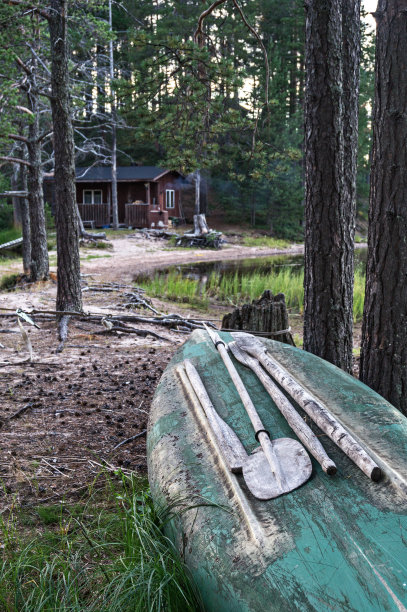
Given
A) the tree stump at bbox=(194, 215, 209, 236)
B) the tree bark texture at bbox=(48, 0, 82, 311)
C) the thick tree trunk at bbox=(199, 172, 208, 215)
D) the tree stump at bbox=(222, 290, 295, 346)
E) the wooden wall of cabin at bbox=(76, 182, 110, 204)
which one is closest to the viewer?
the tree stump at bbox=(222, 290, 295, 346)

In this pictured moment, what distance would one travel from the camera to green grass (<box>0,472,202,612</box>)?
2.16 metres

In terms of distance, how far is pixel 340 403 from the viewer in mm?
3094

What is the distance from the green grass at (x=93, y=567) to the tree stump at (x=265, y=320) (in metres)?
2.65

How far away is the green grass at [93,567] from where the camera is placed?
7.10 ft

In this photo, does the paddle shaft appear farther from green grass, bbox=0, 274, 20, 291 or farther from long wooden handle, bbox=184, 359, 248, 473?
green grass, bbox=0, 274, 20, 291

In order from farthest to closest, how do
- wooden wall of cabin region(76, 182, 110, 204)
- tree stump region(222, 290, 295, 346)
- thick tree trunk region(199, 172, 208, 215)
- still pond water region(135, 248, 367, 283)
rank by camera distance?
thick tree trunk region(199, 172, 208, 215) → wooden wall of cabin region(76, 182, 110, 204) → still pond water region(135, 248, 367, 283) → tree stump region(222, 290, 295, 346)

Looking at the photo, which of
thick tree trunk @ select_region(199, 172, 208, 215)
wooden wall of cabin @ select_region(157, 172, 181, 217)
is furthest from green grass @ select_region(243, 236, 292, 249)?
wooden wall of cabin @ select_region(157, 172, 181, 217)

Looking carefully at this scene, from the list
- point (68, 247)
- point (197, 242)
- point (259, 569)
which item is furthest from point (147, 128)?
point (197, 242)

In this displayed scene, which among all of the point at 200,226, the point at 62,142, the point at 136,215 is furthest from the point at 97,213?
the point at 62,142

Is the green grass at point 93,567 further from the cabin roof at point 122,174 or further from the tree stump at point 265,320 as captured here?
the cabin roof at point 122,174

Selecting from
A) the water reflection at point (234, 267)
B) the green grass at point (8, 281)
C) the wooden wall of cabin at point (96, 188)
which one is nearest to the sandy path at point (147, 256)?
the water reflection at point (234, 267)

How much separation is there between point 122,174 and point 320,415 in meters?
31.1

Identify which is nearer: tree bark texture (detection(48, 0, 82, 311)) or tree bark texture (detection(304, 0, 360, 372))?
tree bark texture (detection(304, 0, 360, 372))

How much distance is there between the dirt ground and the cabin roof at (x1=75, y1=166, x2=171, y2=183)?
2280 cm
